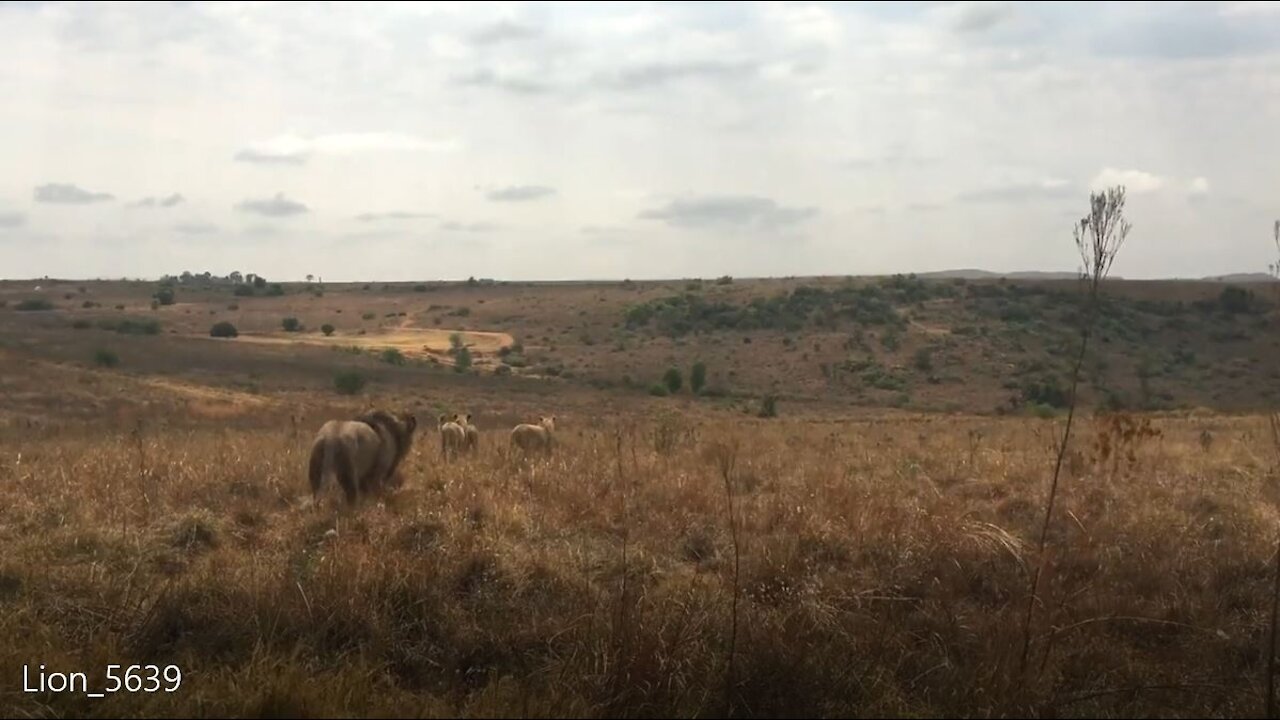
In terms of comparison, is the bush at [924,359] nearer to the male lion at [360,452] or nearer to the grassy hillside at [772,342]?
the grassy hillside at [772,342]

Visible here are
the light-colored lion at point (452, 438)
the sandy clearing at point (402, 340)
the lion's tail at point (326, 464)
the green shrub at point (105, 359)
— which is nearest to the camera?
the lion's tail at point (326, 464)

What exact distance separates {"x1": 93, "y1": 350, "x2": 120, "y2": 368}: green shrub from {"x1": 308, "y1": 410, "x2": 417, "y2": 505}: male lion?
101 feet

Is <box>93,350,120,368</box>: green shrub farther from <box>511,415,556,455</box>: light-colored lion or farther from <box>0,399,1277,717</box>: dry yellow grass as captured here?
<box>0,399,1277,717</box>: dry yellow grass

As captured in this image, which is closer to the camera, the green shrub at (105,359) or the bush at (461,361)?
the green shrub at (105,359)

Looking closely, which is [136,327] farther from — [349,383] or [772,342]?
[772,342]

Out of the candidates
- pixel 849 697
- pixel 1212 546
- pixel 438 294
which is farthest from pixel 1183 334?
pixel 438 294

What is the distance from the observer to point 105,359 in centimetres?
3653

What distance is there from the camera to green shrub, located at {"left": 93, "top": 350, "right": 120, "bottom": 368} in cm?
3610

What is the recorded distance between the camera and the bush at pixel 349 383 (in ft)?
112

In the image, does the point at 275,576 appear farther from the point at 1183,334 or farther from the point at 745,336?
the point at 1183,334

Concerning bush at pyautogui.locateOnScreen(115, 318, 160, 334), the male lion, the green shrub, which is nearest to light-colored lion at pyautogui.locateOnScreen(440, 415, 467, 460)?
the male lion

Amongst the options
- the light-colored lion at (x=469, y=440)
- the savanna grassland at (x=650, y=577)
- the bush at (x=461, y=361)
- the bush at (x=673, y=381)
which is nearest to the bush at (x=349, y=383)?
the bush at (x=461, y=361)

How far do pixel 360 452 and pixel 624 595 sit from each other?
14.8ft

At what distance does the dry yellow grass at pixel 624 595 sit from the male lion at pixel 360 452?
39cm
